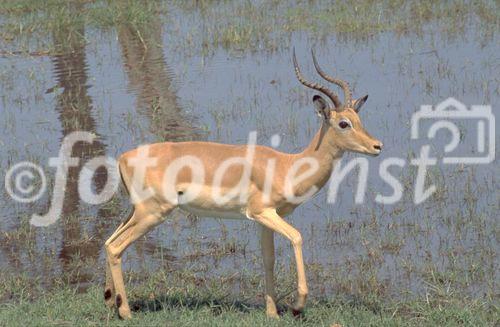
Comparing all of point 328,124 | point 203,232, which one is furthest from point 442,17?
point 328,124

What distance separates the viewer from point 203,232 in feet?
29.6

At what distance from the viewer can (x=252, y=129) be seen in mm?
11539

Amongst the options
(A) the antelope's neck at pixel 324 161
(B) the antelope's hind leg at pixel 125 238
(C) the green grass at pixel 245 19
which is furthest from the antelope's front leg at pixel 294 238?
(C) the green grass at pixel 245 19

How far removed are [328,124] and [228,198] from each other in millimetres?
788

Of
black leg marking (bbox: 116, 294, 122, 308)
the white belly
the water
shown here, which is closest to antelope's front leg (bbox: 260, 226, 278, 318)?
the white belly

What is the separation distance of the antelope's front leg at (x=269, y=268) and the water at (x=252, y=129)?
560 millimetres

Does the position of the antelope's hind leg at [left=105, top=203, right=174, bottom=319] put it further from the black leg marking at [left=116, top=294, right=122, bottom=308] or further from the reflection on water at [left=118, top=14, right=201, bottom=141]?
the reflection on water at [left=118, top=14, right=201, bottom=141]

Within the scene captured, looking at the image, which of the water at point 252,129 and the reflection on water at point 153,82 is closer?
the water at point 252,129

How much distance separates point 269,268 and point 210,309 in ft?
1.51

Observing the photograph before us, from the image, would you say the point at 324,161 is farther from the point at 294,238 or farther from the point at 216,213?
the point at 216,213

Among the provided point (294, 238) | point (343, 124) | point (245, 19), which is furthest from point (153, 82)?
point (294, 238)

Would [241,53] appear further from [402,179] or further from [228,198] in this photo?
[228,198]

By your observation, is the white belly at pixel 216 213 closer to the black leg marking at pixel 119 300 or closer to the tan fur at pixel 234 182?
the tan fur at pixel 234 182

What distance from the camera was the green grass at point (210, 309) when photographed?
6.89 meters
